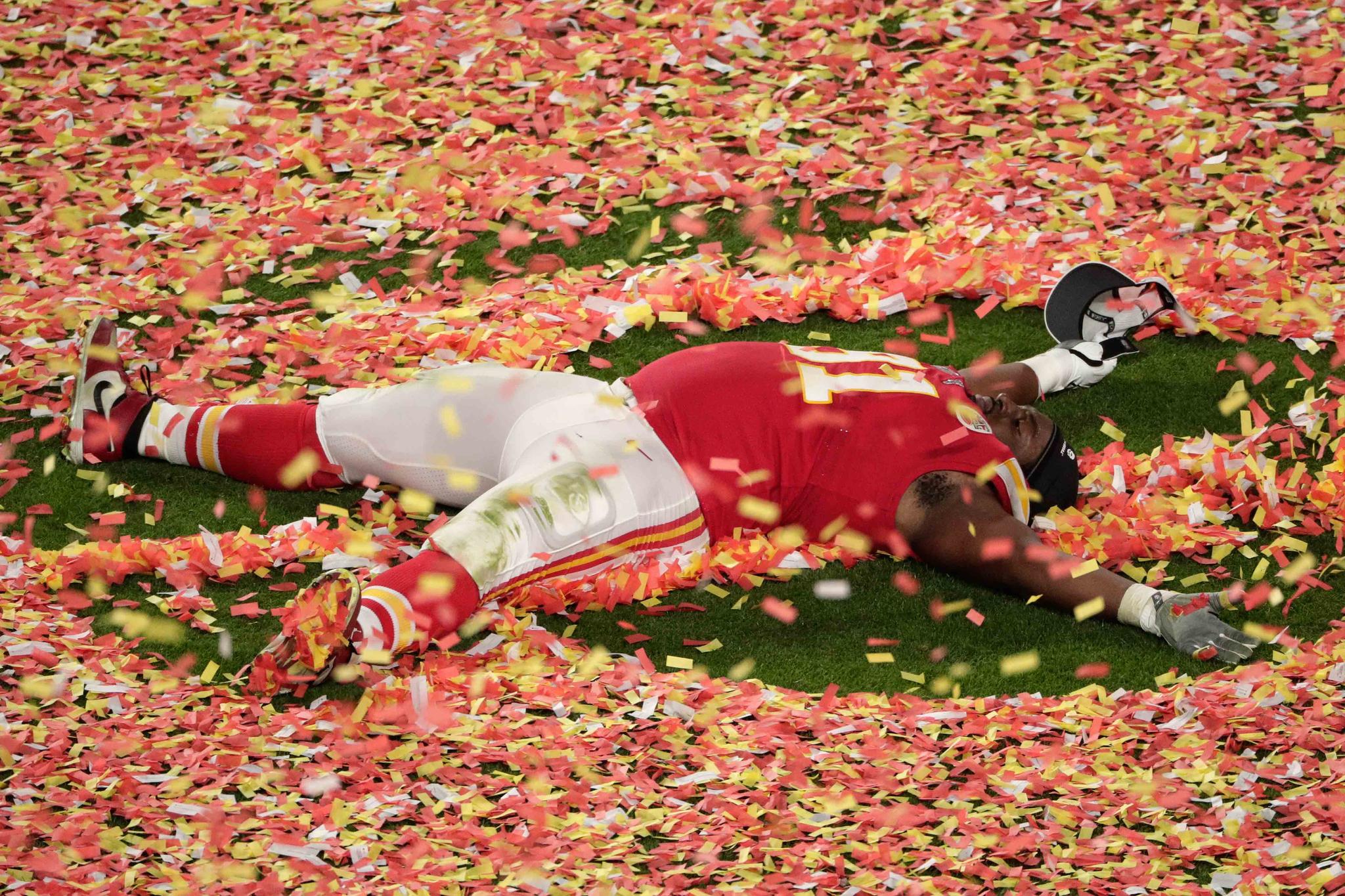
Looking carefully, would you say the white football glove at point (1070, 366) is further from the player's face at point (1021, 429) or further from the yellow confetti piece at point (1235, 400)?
the player's face at point (1021, 429)

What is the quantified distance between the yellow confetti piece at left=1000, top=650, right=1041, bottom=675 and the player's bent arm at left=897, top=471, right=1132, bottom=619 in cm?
16

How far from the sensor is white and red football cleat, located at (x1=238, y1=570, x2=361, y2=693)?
3090 millimetres

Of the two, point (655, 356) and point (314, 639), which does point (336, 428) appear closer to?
point (314, 639)

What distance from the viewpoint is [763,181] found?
5406 mm

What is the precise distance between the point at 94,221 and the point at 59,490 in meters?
1.58

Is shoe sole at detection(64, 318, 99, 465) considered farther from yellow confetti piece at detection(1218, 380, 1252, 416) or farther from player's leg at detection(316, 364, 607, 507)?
yellow confetti piece at detection(1218, 380, 1252, 416)

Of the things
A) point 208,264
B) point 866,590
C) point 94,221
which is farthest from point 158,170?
point 866,590

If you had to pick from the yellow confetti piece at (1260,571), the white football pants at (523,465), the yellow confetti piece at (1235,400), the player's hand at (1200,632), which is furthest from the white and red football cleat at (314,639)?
the yellow confetti piece at (1235,400)

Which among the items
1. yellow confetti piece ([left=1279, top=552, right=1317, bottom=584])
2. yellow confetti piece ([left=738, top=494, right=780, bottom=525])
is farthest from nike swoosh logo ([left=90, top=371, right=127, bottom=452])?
yellow confetti piece ([left=1279, top=552, right=1317, bottom=584])

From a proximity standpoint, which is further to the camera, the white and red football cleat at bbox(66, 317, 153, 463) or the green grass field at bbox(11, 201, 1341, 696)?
the white and red football cleat at bbox(66, 317, 153, 463)

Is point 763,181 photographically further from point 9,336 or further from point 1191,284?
point 9,336

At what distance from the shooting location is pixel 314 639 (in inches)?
123

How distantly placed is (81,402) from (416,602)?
138 centimetres

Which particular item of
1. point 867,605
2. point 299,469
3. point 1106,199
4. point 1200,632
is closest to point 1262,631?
point 1200,632
